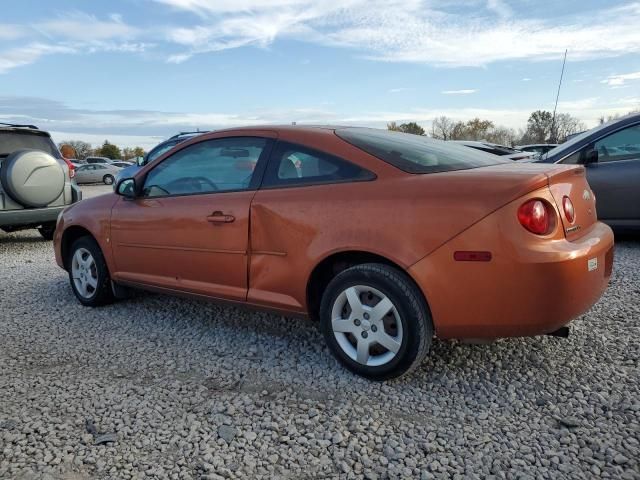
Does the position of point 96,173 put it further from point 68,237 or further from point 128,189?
point 128,189

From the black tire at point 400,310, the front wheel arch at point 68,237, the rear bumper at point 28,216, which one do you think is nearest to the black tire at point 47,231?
the rear bumper at point 28,216

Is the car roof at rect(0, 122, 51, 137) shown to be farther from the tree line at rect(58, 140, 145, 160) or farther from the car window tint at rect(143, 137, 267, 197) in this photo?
the tree line at rect(58, 140, 145, 160)

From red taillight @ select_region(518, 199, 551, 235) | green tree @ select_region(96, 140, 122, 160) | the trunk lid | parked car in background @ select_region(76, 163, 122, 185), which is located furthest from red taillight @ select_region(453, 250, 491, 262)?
green tree @ select_region(96, 140, 122, 160)

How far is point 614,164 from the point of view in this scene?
6000 millimetres

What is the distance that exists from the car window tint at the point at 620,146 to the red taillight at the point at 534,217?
4.28 meters

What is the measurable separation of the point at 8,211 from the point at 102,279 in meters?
3.55

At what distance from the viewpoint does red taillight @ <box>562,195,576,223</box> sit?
266 centimetres

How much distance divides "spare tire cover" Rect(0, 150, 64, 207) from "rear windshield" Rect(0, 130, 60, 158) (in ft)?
1.07

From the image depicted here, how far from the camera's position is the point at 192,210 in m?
3.58

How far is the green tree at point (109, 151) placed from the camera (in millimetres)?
80750

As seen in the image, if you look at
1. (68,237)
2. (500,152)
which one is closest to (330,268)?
(68,237)

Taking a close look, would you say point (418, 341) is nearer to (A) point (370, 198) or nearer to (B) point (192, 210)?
(A) point (370, 198)

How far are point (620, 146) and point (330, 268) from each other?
15.2 ft

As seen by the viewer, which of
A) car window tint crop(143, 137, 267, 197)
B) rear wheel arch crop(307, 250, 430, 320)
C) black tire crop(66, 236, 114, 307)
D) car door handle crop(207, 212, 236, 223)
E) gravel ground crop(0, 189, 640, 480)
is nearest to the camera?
gravel ground crop(0, 189, 640, 480)
